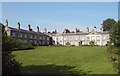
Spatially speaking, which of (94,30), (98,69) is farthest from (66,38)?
(98,69)

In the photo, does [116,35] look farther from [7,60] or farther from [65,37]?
[65,37]

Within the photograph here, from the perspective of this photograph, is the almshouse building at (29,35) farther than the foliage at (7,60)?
Yes

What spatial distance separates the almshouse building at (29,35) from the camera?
307 feet

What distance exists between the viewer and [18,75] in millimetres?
30531

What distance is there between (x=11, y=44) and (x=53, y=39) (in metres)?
101

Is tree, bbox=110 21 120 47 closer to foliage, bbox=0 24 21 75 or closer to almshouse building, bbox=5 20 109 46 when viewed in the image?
foliage, bbox=0 24 21 75

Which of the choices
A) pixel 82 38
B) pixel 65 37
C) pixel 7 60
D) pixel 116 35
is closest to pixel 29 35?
pixel 65 37

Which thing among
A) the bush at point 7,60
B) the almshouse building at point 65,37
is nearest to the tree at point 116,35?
the bush at point 7,60

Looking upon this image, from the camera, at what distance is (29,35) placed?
358 ft

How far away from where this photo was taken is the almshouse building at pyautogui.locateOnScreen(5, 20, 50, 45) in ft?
307

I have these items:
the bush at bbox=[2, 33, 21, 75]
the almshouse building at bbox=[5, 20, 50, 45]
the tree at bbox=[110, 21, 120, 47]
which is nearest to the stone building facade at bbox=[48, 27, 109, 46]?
the almshouse building at bbox=[5, 20, 50, 45]

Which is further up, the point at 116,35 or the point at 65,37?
the point at 65,37

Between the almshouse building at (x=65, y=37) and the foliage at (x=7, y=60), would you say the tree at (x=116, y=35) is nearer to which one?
the foliage at (x=7, y=60)

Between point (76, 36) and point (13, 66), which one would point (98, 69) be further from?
point (76, 36)
